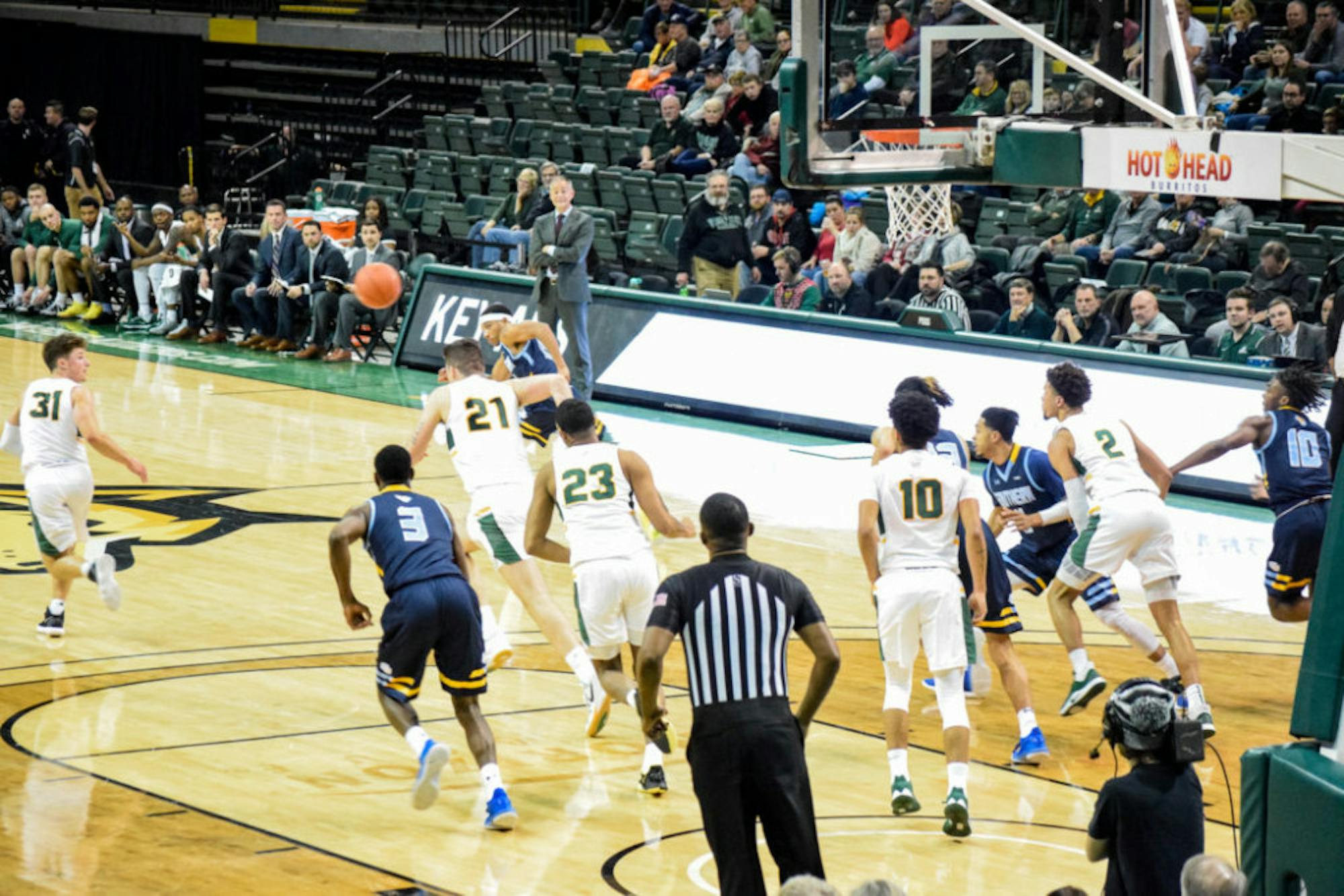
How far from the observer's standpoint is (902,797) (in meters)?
8.52

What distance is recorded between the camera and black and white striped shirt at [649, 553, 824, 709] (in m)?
6.84

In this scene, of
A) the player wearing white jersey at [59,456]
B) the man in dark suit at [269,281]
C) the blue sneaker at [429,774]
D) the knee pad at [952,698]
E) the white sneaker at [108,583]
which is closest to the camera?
the blue sneaker at [429,774]

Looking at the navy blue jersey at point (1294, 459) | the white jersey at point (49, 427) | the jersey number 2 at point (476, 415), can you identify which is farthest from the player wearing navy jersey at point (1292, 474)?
the white jersey at point (49, 427)

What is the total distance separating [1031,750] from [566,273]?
34.8 feet

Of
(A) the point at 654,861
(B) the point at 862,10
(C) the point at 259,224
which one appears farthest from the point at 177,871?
(C) the point at 259,224

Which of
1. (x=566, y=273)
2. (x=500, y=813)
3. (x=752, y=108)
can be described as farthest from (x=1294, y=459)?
(x=752, y=108)

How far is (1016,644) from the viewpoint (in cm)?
1208

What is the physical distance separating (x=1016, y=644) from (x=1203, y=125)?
14.3 ft

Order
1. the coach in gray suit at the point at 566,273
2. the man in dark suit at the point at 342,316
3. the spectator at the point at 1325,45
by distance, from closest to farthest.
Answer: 1. the coach in gray suit at the point at 566,273
2. the spectator at the point at 1325,45
3. the man in dark suit at the point at 342,316

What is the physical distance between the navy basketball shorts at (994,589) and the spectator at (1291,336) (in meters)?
6.66

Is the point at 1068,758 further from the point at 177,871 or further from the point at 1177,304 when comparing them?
the point at 1177,304

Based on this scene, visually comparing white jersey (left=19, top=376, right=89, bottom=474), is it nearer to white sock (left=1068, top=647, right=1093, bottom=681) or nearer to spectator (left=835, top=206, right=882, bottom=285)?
white sock (left=1068, top=647, right=1093, bottom=681)

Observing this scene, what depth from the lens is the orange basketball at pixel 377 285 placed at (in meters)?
20.3

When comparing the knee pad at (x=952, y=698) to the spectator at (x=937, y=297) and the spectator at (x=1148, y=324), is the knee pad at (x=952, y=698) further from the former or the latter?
the spectator at (x=937, y=297)
